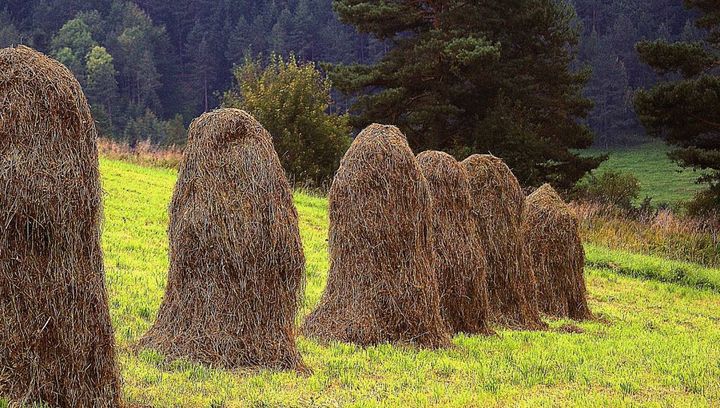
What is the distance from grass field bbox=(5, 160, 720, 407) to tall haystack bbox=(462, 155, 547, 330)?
716mm

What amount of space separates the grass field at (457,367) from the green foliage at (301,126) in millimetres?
14901

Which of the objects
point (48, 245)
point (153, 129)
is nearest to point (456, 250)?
point (48, 245)

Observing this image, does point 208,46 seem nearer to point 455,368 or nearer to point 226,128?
point 226,128

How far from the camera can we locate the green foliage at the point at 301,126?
31078 millimetres

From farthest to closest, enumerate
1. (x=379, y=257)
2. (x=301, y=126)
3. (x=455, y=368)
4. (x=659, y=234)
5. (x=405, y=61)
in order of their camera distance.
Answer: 1. (x=405, y=61)
2. (x=301, y=126)
3. (x=659, y=234)
4. (x=379, y=257)
5. (x=455, y=368)

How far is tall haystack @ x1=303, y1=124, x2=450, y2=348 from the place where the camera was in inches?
406

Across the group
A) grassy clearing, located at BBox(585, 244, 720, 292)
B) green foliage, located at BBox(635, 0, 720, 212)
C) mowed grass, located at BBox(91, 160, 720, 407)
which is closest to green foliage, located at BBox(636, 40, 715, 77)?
green foliage, located at BBox(635, 0, 720, 212)

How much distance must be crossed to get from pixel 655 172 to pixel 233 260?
61.3m

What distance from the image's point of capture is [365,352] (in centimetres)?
970

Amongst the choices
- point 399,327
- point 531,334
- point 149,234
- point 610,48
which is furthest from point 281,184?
point 610,48

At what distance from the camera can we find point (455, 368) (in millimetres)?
9172

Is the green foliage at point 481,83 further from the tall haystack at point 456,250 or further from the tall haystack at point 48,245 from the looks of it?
the tall haystack at point 48,245

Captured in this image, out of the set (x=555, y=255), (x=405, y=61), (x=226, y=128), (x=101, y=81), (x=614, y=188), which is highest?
(x=405, y=61)

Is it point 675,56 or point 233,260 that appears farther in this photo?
point 675,56
